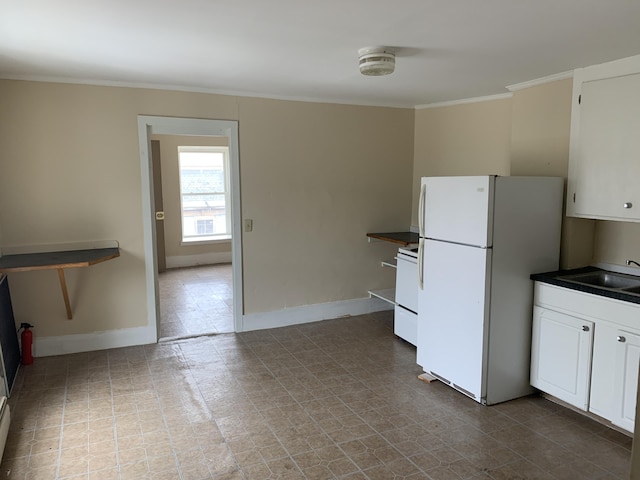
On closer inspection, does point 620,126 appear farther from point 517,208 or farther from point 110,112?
point 110,112

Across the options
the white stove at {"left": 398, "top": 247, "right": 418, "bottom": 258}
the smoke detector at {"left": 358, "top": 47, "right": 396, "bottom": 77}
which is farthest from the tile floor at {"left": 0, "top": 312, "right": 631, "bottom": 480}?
the smoke detector at {"left": 358, "top": 47, "right": 396, "bottom": 77}

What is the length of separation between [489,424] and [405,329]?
1.38m

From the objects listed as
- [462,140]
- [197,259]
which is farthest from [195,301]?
[462,140]

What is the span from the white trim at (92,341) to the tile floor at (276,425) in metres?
0.10

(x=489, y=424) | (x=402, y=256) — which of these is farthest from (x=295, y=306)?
(x=489, y=424)

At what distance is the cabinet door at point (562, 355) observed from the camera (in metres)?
2.79

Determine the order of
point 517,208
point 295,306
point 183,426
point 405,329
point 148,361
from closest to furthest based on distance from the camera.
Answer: point 183,426
point 517,208
point 148,361
point 405,329
point 295,306

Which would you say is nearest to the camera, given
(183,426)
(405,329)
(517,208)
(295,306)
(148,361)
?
(183,426)

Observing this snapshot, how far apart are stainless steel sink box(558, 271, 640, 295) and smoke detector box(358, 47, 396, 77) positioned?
5.93ft

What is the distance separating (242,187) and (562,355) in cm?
298

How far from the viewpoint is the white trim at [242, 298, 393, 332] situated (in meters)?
4.54

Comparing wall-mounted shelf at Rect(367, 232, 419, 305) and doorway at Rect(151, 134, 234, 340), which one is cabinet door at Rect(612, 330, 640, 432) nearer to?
wall-mounted shelf at Rect(367, 232, 419, 305)

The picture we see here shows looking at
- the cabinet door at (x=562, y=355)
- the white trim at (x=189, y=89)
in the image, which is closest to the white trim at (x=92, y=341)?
the white trim at (x=189, y=89)

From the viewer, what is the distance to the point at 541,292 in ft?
10.1
